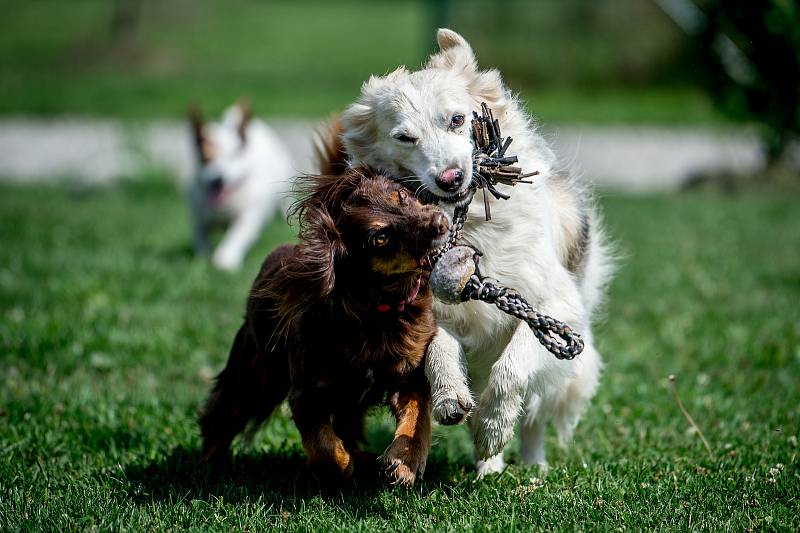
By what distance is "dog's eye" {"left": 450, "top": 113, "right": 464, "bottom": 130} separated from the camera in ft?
12.5

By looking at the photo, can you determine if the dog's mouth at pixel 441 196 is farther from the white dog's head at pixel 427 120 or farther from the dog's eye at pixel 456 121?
the dog's eye at pixel 456 121

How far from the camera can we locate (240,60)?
30281 mm

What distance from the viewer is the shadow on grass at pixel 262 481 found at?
3.62 m

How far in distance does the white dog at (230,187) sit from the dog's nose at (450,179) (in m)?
5.44

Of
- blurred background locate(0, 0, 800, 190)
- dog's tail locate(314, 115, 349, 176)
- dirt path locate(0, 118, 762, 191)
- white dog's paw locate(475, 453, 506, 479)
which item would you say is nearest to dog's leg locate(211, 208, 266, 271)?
blurred background locate(0, 0, 800, 190)

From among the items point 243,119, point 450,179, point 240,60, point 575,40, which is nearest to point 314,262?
point 450,179

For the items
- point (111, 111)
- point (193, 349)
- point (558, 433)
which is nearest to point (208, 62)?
point (111, 111)

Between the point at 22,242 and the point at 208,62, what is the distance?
2172cm

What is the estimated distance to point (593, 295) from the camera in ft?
14.9

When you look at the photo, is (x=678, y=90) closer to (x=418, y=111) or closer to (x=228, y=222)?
(x=228, y=222)

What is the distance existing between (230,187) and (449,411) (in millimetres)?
6202

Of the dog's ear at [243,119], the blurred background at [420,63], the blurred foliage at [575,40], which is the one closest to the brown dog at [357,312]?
the blurred background at [420,63]

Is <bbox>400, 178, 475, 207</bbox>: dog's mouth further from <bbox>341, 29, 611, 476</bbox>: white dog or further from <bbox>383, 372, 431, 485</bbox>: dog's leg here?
<bbox>383, 372, 431, 485</bbox>: dog's leg

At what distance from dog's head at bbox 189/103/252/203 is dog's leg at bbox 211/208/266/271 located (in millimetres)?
340
